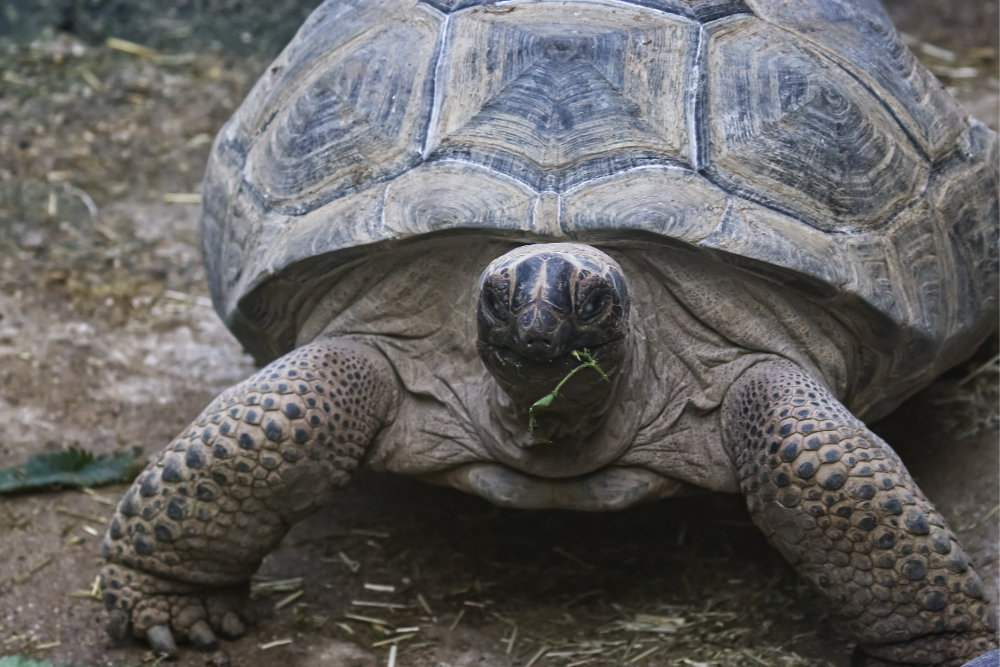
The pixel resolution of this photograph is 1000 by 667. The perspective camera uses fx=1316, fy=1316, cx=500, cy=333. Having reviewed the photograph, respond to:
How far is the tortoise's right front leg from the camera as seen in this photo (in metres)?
3.54

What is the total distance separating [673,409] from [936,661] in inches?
37.7

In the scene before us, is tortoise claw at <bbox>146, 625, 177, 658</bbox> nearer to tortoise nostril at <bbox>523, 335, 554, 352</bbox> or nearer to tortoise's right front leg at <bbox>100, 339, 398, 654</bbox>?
tortoise's right front leg at <bbox>100, 339, 398, 654</bbox>

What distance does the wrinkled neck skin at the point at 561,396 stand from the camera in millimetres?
3178

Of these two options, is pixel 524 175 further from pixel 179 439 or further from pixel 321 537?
pixel 321 537

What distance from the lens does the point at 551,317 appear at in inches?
118

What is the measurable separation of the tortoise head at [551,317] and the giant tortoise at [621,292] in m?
0.03

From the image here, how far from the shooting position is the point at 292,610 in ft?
13.0

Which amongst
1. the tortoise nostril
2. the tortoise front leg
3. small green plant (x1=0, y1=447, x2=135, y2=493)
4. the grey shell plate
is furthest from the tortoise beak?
small green plant (x1=0, y1=447, x2=135, y2=493)

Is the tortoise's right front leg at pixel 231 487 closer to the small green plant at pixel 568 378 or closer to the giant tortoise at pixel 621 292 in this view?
the giant tortoise at pixel 621 292

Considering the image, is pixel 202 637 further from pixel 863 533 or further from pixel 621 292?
pixel 863 533

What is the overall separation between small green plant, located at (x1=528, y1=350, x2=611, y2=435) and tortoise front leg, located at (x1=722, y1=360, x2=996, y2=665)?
0.51 m

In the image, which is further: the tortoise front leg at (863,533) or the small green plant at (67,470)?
the small green plant at (67,470)

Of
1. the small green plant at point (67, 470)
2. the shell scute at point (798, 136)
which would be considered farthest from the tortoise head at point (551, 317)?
the small green plant at point (67, 470)

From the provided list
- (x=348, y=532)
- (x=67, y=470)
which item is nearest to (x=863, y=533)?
(x=348, y=532)
